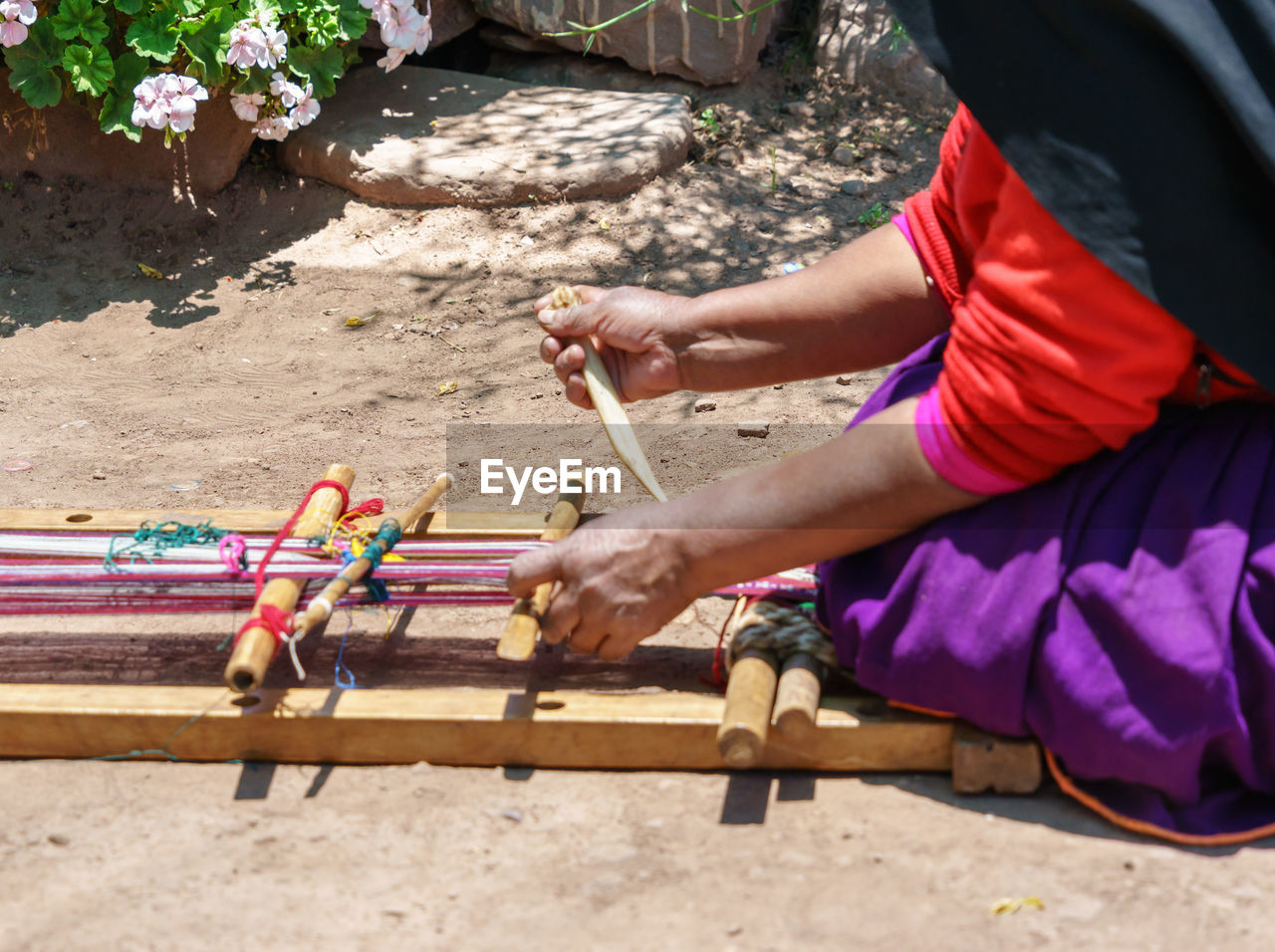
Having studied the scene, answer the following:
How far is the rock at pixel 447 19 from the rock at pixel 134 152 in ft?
2.58

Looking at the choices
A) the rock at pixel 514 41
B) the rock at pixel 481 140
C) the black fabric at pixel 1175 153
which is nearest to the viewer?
the black fabric at pixel 1175 153

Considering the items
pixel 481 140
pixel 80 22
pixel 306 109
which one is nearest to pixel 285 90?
pixel 306 109

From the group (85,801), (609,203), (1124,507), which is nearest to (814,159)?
(609,203)

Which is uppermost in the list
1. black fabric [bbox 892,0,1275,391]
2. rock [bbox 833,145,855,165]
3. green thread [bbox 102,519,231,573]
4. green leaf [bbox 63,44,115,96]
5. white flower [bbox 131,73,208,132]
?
black fabric [bbox 892,0,1275,391]

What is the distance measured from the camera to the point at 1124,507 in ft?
5.10

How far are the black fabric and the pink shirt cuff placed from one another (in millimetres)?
298

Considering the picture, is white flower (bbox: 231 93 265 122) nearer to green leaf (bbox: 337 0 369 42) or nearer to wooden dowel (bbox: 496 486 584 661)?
green leaf (bbox: 337 0 369 42)

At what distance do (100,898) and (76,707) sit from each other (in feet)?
1.28

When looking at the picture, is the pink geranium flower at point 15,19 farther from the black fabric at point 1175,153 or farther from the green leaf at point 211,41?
the black fabric at point 1175,153

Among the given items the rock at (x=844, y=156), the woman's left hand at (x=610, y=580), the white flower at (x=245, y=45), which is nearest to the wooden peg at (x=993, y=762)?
the woman's left hand at (x=610, y=580)

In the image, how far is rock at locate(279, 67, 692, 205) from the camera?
4.37 m

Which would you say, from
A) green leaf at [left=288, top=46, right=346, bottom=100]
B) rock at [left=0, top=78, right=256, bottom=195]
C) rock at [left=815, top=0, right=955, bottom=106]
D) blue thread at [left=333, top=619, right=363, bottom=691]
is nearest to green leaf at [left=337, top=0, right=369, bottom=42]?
green leaf at [left=288, top=46, right=346, bottom=100]

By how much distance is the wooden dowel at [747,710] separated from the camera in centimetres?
160

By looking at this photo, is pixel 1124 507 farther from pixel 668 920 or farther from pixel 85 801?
pixel 85 801
